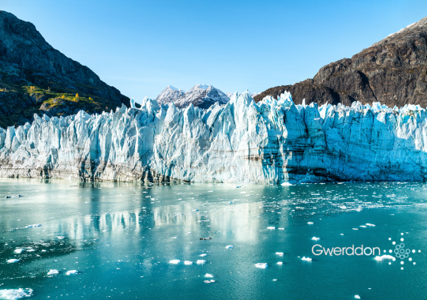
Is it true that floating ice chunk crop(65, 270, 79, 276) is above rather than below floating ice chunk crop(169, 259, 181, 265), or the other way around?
below

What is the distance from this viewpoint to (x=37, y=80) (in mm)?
72875

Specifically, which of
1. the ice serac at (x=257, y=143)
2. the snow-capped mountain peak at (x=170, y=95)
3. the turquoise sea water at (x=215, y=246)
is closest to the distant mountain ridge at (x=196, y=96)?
the snow-capped mountain peak at (x=170, y=95)

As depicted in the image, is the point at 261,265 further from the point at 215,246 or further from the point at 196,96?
the point at 196,96

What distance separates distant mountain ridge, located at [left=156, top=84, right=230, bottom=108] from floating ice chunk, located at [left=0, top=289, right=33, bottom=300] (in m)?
74.5

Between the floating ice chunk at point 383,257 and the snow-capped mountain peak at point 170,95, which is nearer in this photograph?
the floating ice chunk at point 383,257

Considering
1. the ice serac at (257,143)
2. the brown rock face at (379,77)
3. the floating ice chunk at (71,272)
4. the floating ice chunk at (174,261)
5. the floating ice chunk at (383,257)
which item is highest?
the brown rock face at (379,77)

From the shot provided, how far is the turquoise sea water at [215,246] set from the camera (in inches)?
244

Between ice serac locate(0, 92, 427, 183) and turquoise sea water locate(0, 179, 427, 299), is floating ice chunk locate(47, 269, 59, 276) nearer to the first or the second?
turquoise sea water locate(0, 179, 427, 299)

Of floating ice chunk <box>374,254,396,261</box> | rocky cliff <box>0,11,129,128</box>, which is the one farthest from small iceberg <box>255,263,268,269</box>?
rocky cliff <box>0,11,129,128</box>

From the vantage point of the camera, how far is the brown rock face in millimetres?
56391

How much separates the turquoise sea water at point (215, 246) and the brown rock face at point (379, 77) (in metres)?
49.3

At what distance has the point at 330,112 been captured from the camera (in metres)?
24.0

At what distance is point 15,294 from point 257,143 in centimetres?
1723

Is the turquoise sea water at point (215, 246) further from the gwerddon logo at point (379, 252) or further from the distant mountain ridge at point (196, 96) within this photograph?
the distant mountain ridge at point (196, 96)
